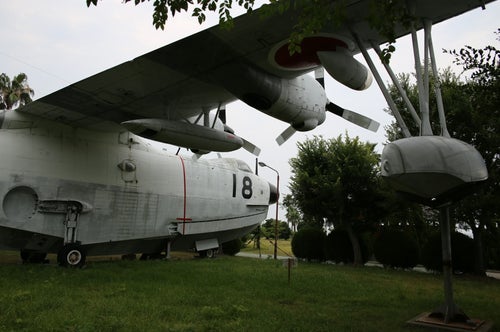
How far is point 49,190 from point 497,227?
17.8m

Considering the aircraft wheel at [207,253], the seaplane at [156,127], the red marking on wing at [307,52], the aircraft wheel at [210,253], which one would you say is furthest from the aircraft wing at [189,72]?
the aircraft wheel at [210,253]

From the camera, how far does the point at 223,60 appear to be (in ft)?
27.9

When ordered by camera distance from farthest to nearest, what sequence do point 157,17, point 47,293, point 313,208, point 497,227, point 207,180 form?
1. point 313,208
2. point 497,227
3. point 207,180
4. point 47,293
5. point 157,17

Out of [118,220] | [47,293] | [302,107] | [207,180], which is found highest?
[302,107]

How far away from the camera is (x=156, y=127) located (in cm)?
961

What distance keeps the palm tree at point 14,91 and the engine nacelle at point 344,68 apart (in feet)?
86.1

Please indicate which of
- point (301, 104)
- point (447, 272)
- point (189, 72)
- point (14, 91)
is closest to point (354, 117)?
point (301, 104)

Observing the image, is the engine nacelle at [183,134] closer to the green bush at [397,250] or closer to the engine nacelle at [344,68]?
the engine nacelle at [344,68]

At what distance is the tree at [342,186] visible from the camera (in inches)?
738

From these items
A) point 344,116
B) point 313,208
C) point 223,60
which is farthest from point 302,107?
point 313,208

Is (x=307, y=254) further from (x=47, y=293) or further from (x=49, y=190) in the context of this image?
(x=47, y=293)

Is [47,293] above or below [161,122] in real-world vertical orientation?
below

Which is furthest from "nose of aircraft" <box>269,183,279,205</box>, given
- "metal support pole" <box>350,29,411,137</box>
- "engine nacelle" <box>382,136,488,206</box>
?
"engine nacelle" <box>382,136,488,206</box>

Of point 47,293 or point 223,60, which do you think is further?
point 223,60
